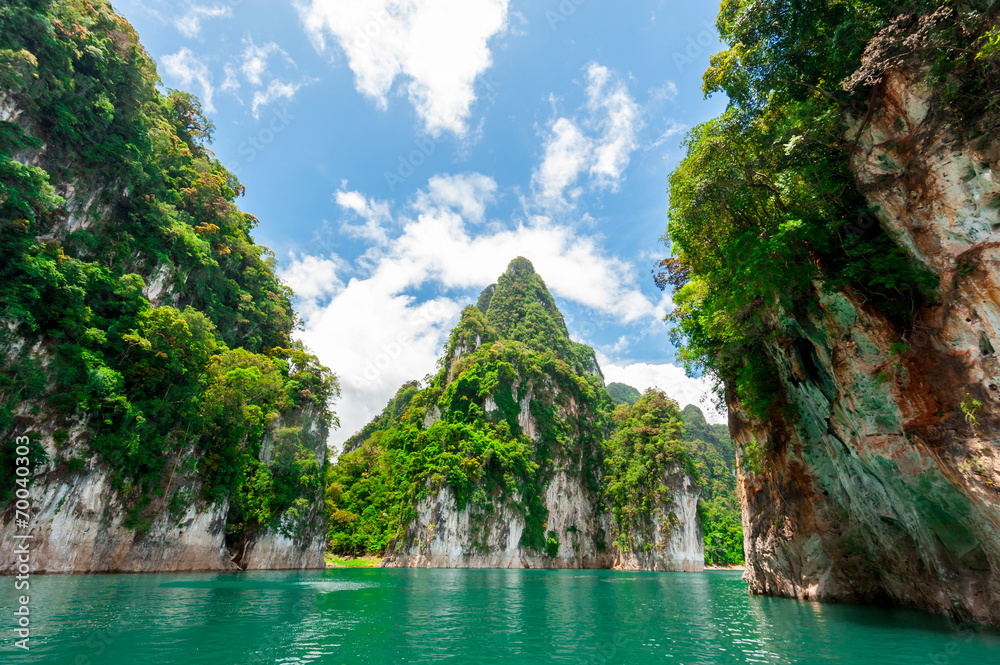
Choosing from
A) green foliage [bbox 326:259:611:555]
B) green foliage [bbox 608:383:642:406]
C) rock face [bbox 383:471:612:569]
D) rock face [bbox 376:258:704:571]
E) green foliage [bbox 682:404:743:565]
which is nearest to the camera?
rock face [bbox 383:471:612:569]

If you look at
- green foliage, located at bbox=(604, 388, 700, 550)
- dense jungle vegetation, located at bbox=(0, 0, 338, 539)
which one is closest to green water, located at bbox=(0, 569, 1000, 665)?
dense jungle vegetation, located at bbox=(0, 0, 338, 539)

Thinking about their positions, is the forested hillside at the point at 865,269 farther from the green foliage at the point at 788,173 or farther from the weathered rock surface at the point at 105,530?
the weathered rock surface at the point at 105,530

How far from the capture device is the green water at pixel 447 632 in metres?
7.21

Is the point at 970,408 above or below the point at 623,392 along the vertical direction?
below

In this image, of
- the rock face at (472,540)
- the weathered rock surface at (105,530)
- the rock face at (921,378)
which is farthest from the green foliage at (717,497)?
the weathered rock surface at (105,530)

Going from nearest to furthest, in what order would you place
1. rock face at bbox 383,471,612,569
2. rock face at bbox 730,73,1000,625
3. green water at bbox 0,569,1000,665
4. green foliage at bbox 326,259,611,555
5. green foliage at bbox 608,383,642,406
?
green water at bbox 0,569,1000,665
rock face at bbox 730,73,1000,625
rock face at bbox 383,471,612,569
green foliage at bbox 326,259,611,555
green foliage at bbox 608,383,642,406

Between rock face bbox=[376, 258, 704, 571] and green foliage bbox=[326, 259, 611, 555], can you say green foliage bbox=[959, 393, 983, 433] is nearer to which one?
green foliage bbox=[326, 259, 611, 555]

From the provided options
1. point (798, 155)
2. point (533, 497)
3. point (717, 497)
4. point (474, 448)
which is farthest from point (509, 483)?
point (717, 497)

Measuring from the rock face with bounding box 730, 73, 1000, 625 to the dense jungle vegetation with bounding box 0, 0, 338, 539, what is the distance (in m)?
28.6

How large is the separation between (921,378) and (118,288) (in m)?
31.2

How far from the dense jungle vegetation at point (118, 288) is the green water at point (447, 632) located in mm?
8338

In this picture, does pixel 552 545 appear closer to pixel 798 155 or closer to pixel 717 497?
pixel 717 497

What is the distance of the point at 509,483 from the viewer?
50375 millimetres

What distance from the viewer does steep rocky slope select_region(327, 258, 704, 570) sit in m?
48.9
